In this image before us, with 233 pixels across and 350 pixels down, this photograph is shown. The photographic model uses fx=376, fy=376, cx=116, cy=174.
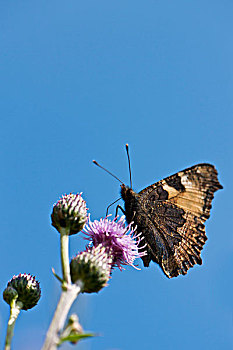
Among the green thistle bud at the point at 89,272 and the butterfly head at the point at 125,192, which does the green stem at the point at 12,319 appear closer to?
the green thistle bud at the point at 89,272

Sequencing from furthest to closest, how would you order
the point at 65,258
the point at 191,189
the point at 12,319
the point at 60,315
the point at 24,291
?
the point at 191,189 < the point at 24,291 < the point at 65,258 < the point at 12,319 < the point at 60,315

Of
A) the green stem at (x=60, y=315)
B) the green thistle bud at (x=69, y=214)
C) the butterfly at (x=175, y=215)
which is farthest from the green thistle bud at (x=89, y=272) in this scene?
the butterfly at (x=175, y=215)

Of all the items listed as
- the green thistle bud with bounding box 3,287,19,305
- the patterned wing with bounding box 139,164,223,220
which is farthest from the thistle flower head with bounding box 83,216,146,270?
the green thistle bud with bounding box 3,287,19,305

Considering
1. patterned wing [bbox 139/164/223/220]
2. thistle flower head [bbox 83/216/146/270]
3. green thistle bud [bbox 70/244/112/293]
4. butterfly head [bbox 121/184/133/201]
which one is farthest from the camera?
butterfly head [bbox 121/184/133/201]

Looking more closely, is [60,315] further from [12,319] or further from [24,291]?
[24,291]

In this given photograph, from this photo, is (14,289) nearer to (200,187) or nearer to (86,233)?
(86,233)

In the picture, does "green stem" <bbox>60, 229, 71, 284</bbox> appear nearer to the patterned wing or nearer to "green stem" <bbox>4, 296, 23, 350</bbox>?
"green stem" <bbox>4, 296, 23, 350</bbox>

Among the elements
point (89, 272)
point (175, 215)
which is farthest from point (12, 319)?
point (175, 215)
